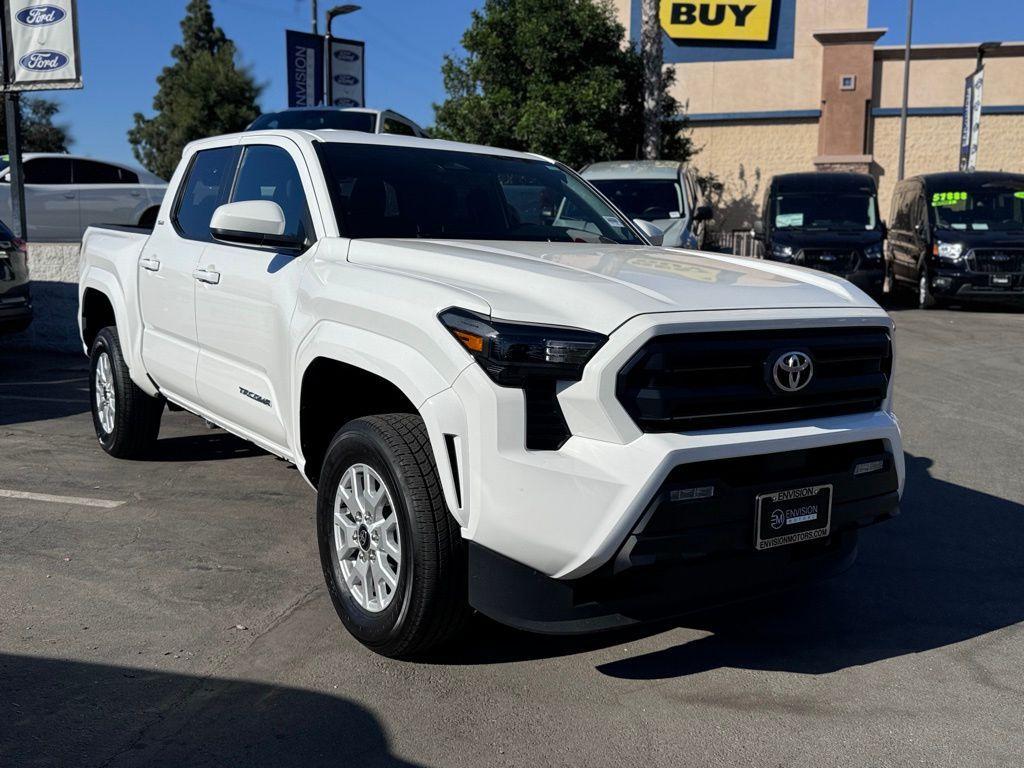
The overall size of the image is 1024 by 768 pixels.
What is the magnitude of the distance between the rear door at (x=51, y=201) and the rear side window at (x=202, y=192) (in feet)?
38.8

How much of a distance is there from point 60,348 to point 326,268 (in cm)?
830

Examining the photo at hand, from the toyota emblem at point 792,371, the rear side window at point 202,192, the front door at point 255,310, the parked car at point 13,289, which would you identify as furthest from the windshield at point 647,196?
the toyota emblem at point 792,371

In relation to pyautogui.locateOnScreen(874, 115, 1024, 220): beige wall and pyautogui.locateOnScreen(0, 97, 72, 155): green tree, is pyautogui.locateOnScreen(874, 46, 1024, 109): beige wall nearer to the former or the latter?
pyautogui.locateOnScreen(874, 115, 1024, 220): beige wall

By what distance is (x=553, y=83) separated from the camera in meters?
20.8

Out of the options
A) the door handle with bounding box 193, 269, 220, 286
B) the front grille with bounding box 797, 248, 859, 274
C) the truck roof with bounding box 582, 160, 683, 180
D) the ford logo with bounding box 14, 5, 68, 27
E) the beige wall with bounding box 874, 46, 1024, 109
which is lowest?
the front grille with bounding box 797, 248, 859, 274

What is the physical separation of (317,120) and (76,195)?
18.0ft

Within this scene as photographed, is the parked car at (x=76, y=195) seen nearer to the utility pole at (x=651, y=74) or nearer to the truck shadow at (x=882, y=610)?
the utility pole at (x=651, y=74)

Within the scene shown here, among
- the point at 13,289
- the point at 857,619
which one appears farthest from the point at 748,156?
the point at 857,619

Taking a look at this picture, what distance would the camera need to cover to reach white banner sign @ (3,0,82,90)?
1180 centimetres

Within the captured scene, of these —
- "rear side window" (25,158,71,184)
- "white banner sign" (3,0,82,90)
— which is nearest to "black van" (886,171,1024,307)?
"white banner sign" (3,0,82,90)

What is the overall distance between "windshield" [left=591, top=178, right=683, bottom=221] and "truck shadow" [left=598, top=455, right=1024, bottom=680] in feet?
27.5

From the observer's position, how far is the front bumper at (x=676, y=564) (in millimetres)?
3080

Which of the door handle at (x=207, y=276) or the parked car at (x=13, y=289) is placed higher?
the door handle at (x=207, y=276)

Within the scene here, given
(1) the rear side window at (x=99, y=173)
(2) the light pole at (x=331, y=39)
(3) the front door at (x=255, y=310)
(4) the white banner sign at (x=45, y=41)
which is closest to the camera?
(3) the front door at (x=255, y=310)
